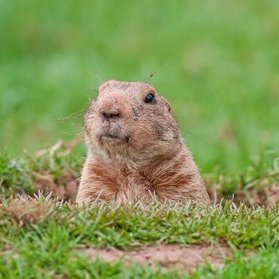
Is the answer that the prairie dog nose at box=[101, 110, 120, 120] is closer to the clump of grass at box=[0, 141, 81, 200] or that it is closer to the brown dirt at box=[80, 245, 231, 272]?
the brown dirt at box=[80, 245, 231, 272]

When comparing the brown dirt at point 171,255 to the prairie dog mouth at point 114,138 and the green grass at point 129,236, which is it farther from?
the prairie dog mouth at point 114,138

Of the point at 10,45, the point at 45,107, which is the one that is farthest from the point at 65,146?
the point at 10,45

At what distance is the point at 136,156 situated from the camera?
646 cm

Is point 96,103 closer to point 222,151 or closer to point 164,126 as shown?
point 164,126

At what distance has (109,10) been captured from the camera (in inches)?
590

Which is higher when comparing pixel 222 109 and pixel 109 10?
pixel 109 10

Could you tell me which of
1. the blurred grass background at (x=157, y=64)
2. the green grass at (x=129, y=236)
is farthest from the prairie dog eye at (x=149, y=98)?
the blurred grass background at (x=157, y=64)

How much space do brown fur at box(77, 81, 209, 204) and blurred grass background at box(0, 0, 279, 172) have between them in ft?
9.10

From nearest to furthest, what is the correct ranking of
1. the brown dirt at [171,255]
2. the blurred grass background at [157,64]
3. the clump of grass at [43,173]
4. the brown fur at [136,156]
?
the brown dirt at [171,255]
the brown fur at [136,156]
the clump of grass at [43,173]
the blurred grass background at [157,64]

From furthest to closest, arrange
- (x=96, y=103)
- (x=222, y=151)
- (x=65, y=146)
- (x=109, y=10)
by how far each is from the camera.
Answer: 1. (x=109, y=10)
2. (x=222, y=151)
3. (x=65, y=146)
4. (x=96, y=103)

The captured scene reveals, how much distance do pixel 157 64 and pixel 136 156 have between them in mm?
6782

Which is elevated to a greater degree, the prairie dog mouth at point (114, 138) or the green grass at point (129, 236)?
the prairie dog mouth at point (114, 138)

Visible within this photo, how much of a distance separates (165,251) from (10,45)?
8968mm

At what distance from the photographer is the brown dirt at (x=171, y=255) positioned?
5.25 meters
